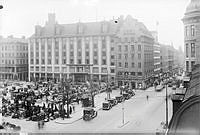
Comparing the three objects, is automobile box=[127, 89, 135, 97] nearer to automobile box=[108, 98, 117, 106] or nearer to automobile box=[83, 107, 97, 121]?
automobile box=[108, 98, 117, 106]

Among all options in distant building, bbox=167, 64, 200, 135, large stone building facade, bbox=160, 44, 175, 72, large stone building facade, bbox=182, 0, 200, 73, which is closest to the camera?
distant building, bbox=167, 64, 200, 135

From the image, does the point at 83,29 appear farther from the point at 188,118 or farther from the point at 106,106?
the point at 188,118

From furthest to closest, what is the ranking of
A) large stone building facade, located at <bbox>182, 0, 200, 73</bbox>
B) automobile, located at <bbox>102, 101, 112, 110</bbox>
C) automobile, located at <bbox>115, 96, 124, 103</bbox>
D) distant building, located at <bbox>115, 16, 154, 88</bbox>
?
automobile, located at <bbox>115, 96, 124, 103</bbox>
automobile, located at <bbox>102, 101, 112, 110</bbox>
distant building, located at <bbox>115, 16, 154, 88</bbox>
large stone building facade, located at <bbox>182, 0, 200, 73</bbox>

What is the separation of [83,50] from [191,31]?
10.1 feet

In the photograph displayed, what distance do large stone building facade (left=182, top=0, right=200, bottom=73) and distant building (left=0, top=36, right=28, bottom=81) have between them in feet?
15.2

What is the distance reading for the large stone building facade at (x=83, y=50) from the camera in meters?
6.35

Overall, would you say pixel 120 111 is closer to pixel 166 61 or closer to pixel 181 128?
pixel 166 61

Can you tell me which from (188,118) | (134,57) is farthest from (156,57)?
(188,118)

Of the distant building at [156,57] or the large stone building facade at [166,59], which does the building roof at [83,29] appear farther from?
the large stone building facade at [166,59]

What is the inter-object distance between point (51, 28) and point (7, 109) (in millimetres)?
2697

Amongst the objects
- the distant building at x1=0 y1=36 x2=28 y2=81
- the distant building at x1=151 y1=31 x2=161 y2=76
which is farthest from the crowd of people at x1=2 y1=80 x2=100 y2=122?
the distant building at x1=151 y1=31 x2=161 y2=76

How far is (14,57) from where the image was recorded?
8.45 m

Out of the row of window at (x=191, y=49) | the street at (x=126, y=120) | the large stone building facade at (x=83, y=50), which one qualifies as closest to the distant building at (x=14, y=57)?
the large stone building facade at (x=83, y=50)

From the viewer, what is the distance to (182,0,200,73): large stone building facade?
400 centimetres
